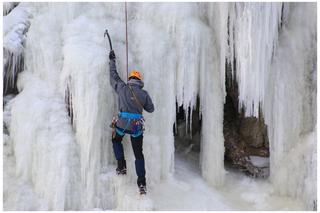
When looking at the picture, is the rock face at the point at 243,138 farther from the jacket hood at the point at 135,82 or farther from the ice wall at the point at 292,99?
the jacket hood at the point at 135,82

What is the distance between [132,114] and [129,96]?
23cm

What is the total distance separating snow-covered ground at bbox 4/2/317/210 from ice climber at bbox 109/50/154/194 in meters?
0.22

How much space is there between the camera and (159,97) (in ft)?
21.3

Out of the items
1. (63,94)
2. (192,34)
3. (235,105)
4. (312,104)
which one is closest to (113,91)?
(63,94)

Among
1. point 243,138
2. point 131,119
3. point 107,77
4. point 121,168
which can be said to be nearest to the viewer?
point 131,119

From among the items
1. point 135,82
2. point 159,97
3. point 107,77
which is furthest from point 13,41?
point 159,97

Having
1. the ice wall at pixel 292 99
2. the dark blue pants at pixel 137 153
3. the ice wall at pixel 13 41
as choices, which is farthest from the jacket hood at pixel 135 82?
the ice wall at pixel 292 99

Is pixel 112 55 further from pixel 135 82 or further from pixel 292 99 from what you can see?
pixel 292 99

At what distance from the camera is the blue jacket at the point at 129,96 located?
231 inches

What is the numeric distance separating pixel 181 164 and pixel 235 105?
1406 millimetres

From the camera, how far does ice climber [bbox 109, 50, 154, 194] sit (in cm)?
588

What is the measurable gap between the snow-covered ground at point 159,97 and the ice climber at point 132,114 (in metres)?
0.22

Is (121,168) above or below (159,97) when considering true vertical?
below

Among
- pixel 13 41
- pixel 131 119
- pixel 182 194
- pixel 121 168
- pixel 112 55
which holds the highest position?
pixel 13 41
